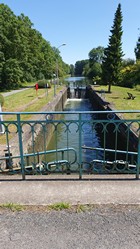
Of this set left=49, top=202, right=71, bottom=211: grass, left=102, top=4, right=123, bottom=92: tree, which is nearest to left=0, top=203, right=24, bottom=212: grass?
left=49, top=202, right=71, bottom=211: grass

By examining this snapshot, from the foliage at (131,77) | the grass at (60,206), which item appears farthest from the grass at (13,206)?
the foliage at (131,77)

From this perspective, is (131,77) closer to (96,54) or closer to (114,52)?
(114,52)

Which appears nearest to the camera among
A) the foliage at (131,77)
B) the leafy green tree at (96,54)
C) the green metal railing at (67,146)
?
the green metal railing at (67,146)

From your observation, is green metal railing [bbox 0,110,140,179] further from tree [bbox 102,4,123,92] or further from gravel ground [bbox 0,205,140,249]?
tree [bbox 102,4,123,92]

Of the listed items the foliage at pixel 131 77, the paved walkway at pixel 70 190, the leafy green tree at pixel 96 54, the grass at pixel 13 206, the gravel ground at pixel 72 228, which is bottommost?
the gravel ground at pixel 72 228

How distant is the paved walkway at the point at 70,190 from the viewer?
125 inches

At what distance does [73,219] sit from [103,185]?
101cm

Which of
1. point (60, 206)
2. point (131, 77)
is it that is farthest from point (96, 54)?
point (60, 206)

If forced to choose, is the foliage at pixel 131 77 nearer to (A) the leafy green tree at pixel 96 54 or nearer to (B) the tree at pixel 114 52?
(B) the tree at pixel 114 52

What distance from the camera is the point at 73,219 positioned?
2787mm

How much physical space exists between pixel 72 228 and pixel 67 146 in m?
2.05

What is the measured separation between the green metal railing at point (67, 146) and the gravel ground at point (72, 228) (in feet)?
3.46

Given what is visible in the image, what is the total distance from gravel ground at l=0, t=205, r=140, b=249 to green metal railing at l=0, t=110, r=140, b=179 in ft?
3.46

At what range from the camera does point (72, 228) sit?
8.64ft
